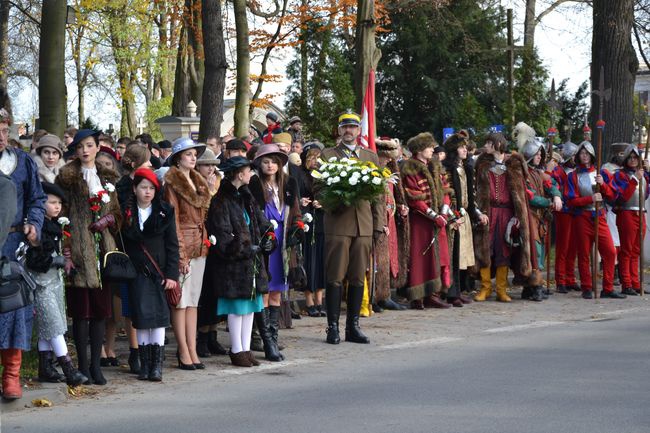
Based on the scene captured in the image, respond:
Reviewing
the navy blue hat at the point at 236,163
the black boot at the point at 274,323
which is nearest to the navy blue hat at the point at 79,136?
the navy blue hat at the point at 236,163

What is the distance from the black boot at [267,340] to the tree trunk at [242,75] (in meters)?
12.8

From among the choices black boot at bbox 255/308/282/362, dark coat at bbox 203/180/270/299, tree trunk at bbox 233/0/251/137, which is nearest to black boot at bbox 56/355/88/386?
dark coat at bbox 203/180/270/299

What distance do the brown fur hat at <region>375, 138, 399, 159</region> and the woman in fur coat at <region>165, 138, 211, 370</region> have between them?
460 centimetres

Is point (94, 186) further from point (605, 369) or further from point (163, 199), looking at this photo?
point (605, 369)

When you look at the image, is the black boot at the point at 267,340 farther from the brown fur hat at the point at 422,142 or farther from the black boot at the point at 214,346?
the brown fur hat at the point at 422,142

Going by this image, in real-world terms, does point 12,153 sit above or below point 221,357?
above

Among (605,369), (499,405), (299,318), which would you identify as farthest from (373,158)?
(499,405)

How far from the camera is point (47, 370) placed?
9656 millimetres

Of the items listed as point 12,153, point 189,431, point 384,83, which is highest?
point 384,83

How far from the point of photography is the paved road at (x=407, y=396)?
809cm

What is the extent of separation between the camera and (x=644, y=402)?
8.79 metres

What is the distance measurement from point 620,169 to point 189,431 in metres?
10.7

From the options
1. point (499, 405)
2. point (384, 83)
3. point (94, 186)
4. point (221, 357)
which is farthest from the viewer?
point (384, 83)

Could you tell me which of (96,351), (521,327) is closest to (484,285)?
(521,327)
